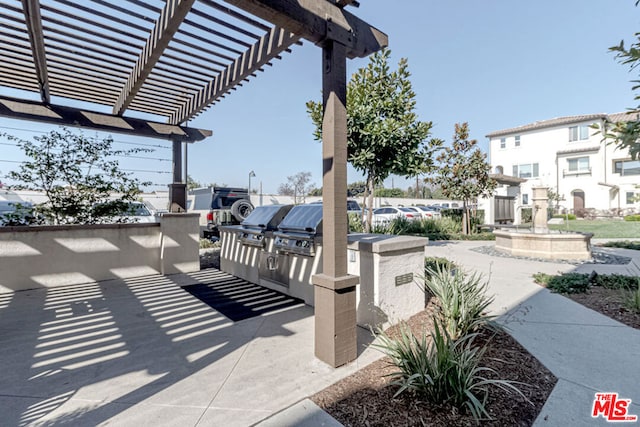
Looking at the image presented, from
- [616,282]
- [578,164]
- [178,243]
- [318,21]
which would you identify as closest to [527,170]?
[578,164]

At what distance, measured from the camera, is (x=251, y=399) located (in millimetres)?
2252

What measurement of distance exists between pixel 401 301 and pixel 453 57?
375 inches

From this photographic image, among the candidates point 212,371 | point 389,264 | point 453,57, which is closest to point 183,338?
point 212,371

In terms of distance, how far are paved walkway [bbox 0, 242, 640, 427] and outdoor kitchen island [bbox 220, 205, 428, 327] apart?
437mm

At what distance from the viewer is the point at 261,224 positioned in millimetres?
5559

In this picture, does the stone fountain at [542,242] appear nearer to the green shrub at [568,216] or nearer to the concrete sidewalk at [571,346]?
the concrete sidewalk at [571,346]

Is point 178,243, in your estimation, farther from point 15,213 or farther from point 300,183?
point 300,183

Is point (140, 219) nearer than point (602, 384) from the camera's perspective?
No

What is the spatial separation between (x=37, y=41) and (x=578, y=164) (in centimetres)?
3448

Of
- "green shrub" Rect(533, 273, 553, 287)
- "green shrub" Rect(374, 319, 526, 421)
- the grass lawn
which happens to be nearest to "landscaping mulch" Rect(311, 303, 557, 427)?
"green shrub" Rect(374, 319, 526, 421)

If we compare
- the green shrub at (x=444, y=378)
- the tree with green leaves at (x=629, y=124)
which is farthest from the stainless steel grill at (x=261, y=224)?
the tree with green leaves at (x=629, y=124)

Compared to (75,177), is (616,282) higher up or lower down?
lower down

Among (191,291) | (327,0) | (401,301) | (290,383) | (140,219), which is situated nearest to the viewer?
(290,383)

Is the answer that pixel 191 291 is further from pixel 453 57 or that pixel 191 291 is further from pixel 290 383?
pixel 453 57
